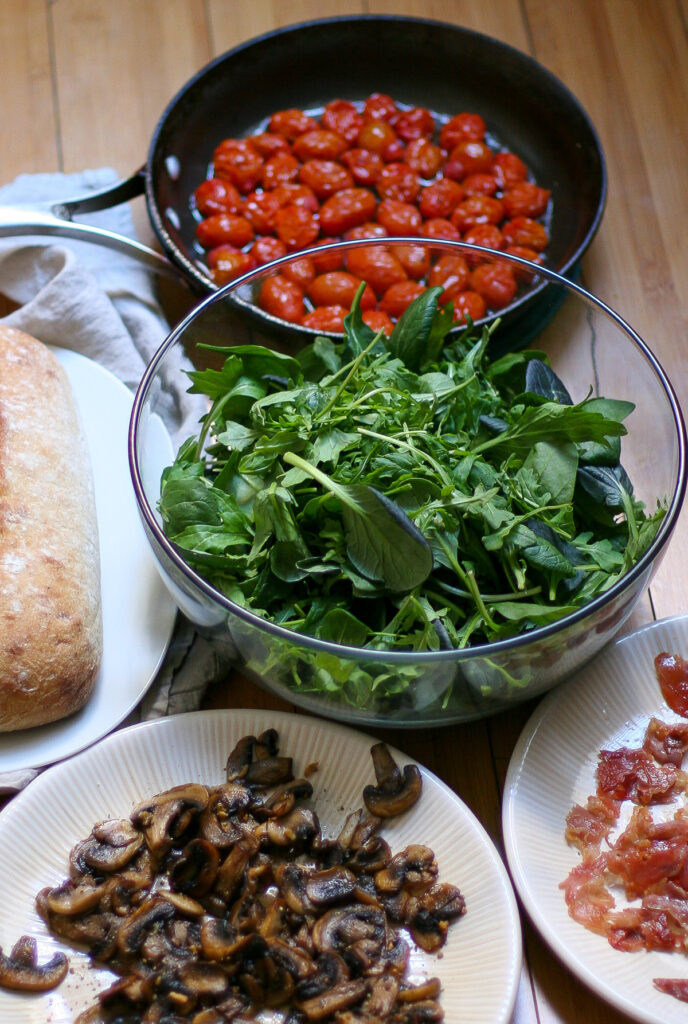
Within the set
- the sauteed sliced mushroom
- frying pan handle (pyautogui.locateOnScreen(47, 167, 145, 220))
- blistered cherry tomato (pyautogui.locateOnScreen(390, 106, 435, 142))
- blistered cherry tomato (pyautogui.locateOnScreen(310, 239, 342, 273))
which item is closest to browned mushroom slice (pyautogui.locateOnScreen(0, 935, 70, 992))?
the sauteed sliced mushroom

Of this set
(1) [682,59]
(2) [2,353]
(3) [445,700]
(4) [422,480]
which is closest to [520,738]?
(3) [445,700]

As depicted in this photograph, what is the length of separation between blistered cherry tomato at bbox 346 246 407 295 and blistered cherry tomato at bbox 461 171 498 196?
298 mm

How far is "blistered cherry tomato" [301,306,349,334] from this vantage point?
4.85ft

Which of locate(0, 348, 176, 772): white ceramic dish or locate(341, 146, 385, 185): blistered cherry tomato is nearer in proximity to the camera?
locate(0, 348, 176, 772): white ceramic dish

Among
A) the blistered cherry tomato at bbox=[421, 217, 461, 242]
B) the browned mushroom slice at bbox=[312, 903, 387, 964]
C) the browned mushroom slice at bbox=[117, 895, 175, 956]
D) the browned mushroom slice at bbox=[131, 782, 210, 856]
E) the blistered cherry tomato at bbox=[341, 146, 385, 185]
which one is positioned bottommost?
the browned mushroom slice at bbox=[312, 903, 387, 964]

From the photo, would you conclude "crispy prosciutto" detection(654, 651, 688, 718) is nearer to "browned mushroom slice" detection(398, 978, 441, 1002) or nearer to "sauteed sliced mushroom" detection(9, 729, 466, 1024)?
"sauteed sliced mushroom" detection(9, 729, 466, 1024)

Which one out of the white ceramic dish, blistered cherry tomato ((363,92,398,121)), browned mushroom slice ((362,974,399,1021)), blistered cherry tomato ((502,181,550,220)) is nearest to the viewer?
browned mushroom slice ((362,974,399,1021))

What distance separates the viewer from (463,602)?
3.73 ft

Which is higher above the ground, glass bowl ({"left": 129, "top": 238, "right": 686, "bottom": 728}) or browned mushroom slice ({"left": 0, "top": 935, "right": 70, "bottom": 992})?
glass bowl ({"left": 129, "top": 238, "right": 686, "bottom": 728})

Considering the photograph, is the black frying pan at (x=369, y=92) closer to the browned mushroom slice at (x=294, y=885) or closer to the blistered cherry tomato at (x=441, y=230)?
the blistered cherry tomato at (x=441, y=230)

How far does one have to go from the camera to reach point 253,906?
1092mm

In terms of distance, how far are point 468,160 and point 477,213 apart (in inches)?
4.9

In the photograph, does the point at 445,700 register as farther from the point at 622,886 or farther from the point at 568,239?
the point at 568,239

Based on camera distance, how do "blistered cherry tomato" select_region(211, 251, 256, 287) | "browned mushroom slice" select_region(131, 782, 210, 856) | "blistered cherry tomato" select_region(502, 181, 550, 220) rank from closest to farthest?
1. "browned mushroom slice" select_region(131, 782, 210, 856)
2. "blistered cherry tomato" select_region(211, 251, 256, 287)
3. "blistered cherry tomato" select_region(502, 181, 550, 220)
